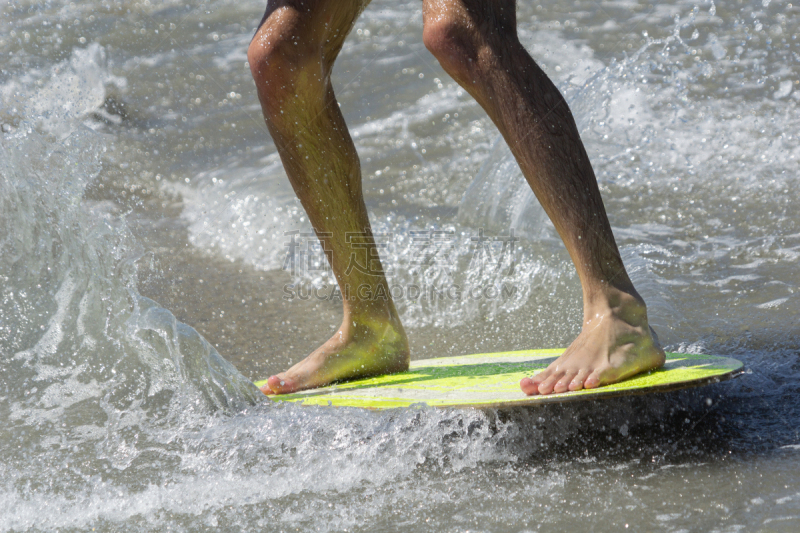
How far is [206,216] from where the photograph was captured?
3.33 meters

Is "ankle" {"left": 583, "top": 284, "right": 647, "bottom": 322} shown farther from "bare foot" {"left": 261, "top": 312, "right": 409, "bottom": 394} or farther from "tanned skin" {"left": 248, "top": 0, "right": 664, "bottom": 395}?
"bare foot" {"left": 261, "top": 312, "right": 409, "bottom": 394}

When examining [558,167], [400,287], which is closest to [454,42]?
[558,167]

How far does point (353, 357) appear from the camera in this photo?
1887 millimetres

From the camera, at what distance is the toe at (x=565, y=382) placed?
144 cm

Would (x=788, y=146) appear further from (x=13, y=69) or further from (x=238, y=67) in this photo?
(x=13, y=69)

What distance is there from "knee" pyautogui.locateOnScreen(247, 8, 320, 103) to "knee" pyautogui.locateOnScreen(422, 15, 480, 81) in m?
0.31

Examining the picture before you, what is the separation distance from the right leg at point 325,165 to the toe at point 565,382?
1.86 ft

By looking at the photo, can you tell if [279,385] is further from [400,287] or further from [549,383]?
[400,287]

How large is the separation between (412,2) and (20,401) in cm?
517

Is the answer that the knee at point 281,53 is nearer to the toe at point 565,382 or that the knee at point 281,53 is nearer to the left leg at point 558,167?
the left leg at point 558,167

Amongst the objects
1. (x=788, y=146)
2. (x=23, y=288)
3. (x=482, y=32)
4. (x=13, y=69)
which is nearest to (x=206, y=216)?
(x=23, y=288)

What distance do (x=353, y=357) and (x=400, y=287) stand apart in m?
0.76

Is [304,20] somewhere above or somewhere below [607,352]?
above

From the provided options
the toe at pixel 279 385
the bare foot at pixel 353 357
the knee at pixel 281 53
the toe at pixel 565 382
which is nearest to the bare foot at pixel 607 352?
the toe at pixel 565 382
